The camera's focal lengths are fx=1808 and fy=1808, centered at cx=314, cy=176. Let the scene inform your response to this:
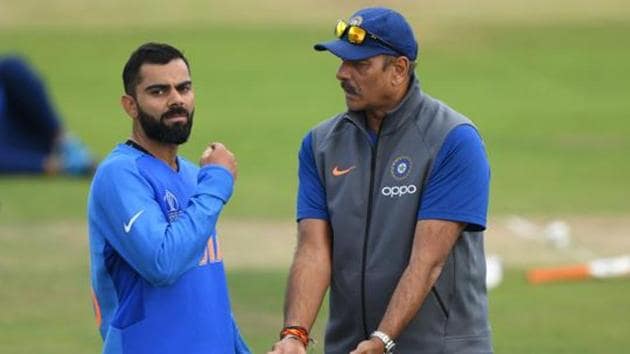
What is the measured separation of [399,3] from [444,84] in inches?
295

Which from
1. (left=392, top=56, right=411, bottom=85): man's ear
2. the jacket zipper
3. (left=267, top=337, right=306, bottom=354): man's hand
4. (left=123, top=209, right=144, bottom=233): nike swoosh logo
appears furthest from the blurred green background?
(left=123, top=209, right=144, bottom=233): nike swoosh logo

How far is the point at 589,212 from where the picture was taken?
666 inches

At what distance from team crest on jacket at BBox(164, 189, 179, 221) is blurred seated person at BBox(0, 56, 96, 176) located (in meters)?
12.6

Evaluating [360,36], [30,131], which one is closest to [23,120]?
[30,131]

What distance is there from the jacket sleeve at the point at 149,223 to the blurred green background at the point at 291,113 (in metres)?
4.86

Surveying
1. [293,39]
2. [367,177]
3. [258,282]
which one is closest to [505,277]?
[258,282]

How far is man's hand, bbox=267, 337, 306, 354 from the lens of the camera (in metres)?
6.83

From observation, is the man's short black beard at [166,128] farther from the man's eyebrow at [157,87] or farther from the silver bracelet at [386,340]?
the silver bracelet at [386,340]

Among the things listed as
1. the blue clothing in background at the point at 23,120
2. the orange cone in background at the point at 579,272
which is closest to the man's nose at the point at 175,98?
the orange cone in background at the point at 579,272

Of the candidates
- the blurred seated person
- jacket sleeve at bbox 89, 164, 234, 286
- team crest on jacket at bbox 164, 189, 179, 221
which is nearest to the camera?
jacket sleeve at bbox 89, 164, 234, 286

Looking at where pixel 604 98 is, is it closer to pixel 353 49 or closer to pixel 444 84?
pixel 444 84

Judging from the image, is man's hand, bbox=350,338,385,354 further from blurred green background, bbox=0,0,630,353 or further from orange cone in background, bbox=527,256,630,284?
orange cone in background, bbox=527,256,630,284

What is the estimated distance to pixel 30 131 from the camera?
19656 mm

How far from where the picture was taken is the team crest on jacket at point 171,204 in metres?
6.64
